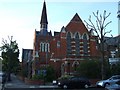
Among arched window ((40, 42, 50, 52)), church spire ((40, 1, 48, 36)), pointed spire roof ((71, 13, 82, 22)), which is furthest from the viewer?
church spire ((40, 1, 48, 36))

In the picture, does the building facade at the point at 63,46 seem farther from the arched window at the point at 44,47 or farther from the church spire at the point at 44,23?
the church spire at the point at 44,23

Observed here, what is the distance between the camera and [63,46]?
87.4 m

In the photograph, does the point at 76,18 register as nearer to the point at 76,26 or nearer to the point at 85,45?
the point at 76,26

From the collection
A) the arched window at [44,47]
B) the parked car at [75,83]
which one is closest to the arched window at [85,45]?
the arched window at [44,47]

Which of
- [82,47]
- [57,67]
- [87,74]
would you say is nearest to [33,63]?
[57,67]

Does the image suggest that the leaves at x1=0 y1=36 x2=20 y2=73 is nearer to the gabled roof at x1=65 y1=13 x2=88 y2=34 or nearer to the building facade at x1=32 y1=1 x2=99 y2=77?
the building facade at x1=32 y1=1 x2=99 y2=77

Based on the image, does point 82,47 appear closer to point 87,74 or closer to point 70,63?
point 70,63

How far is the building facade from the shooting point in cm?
8631

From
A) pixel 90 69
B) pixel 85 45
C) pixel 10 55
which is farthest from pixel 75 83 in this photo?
pixel 85 45

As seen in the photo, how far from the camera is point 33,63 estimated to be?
90.2 m

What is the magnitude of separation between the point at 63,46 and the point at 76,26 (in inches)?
267

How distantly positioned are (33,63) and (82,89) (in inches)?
2092

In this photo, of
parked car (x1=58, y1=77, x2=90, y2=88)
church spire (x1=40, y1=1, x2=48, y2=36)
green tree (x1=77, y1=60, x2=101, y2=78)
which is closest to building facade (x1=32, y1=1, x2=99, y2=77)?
church spire (x1=40, y1=1, x2=48, y2=36)

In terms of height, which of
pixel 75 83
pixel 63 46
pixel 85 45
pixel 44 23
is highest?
pixel 44 23
